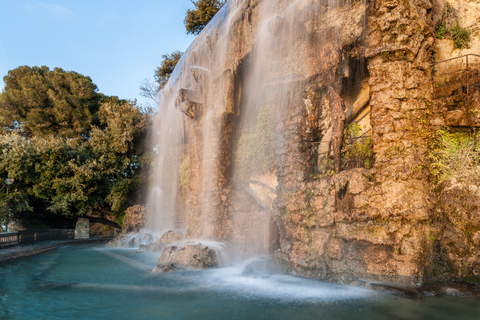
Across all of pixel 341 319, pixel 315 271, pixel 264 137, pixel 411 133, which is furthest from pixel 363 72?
pixel 341 319

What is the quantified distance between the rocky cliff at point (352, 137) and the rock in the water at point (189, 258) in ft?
5.90

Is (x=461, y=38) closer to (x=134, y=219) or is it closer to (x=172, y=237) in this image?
(x=172, y=237)

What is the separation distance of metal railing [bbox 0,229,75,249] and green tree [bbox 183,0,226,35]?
15992mm

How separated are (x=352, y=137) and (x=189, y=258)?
5.75 meters

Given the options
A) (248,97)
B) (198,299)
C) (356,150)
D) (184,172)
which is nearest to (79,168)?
(184,172)

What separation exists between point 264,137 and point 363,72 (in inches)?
178

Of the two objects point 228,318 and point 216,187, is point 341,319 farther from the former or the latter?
point 216,187

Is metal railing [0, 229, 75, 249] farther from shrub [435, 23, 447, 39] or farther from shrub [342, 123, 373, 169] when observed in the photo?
shrub [435, 23, 447, 39]

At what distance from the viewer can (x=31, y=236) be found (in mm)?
14992

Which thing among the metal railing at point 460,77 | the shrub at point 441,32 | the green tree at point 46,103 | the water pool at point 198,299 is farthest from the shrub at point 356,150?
the green tree at point 46,103

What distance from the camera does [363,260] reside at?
22.4 feet

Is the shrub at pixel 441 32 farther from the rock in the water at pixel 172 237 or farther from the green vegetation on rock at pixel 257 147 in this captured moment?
the rock in the water at pixel 172 237

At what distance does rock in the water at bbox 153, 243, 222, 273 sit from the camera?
899cm

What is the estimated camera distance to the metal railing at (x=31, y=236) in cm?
1215
